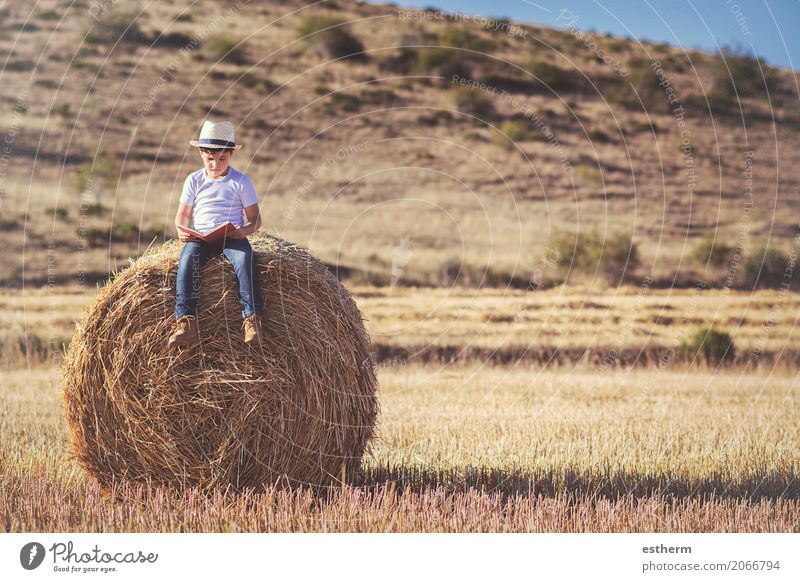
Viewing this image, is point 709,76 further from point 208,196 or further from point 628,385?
point 208,196

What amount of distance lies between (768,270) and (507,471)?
23664 mm

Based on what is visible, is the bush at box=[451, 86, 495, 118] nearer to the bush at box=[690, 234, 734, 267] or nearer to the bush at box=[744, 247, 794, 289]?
the bush at box=[690, 234, 734, 267]

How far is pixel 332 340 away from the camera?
7.49 m

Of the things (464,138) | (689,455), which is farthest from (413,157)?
(689,455)

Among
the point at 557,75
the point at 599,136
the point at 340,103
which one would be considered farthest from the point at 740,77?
the point at 340,103

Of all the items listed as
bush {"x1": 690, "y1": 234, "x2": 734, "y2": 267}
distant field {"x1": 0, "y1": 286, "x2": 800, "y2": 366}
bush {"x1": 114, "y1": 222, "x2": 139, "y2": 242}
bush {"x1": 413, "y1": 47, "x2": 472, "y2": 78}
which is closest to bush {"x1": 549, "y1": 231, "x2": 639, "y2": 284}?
bush {"x1": 690, "y1": 234, "x2": 734, "y2": 267}

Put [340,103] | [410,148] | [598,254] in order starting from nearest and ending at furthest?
1. [598,254]
2. [410,148]
3. [340,103]

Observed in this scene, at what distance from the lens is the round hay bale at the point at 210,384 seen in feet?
23.6

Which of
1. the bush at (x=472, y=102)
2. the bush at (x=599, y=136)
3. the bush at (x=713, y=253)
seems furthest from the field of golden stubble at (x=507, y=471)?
the bush at (x=472, y=102)

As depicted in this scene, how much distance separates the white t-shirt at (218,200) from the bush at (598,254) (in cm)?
2133

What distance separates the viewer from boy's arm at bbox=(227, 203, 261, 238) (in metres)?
7.17

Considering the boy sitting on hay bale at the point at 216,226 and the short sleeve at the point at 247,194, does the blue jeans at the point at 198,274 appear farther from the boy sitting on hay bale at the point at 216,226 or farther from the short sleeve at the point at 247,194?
the short sleeve at the point at 247,194

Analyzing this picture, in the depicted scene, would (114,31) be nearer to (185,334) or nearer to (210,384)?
(185,334)

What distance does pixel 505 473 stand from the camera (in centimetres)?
836
